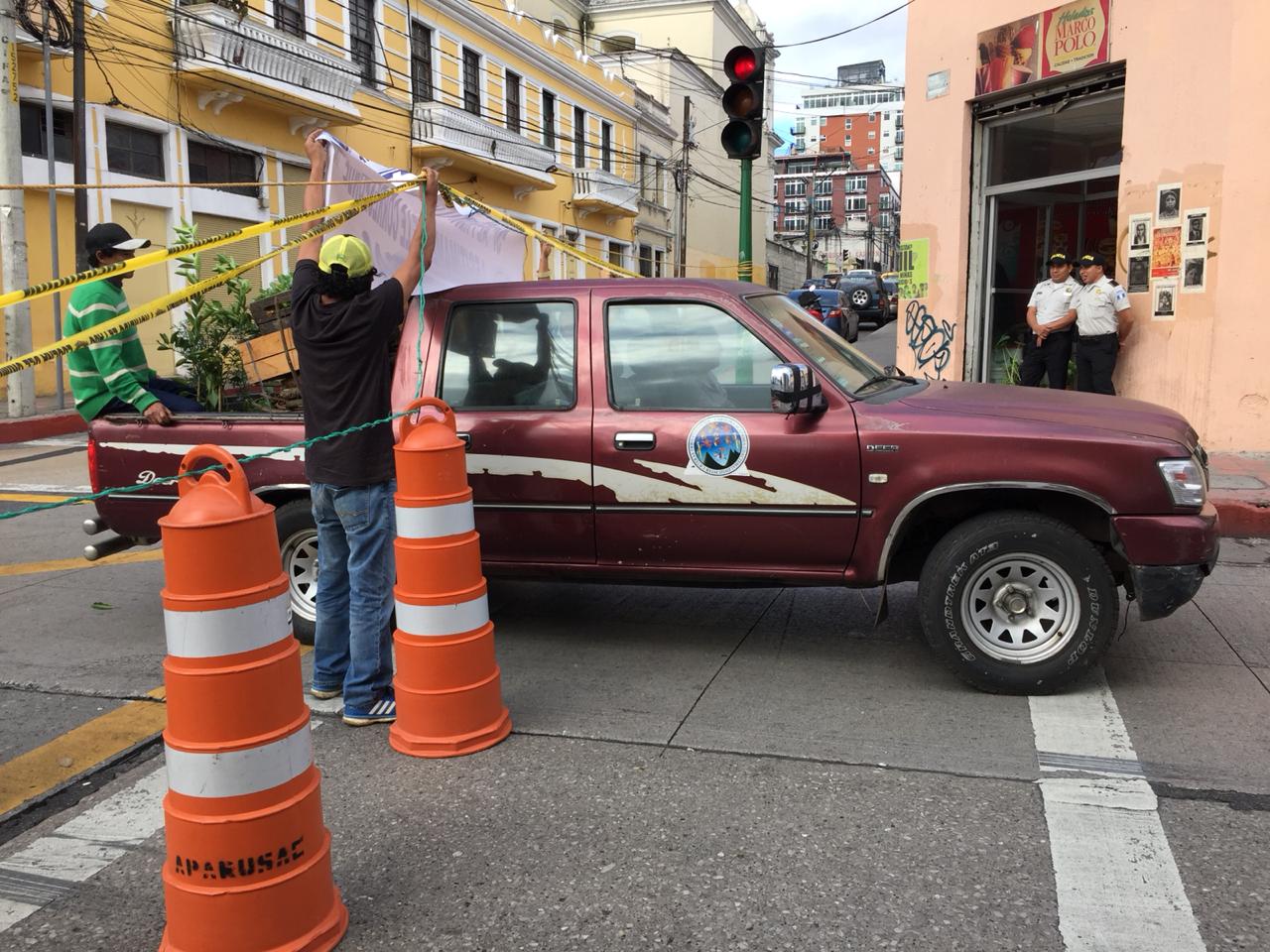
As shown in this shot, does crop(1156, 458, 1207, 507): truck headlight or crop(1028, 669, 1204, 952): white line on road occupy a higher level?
crop(1156, 458, 1207, 507): truck headlight

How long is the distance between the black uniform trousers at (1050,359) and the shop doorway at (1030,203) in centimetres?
108

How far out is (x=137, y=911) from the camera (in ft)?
9.54

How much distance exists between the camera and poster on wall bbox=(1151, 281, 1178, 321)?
1002 centimetres

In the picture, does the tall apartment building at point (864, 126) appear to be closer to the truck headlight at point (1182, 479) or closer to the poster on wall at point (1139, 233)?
the poster on wall at point (1139, 233)

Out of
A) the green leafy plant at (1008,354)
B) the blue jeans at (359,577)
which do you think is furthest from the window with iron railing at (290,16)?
the blue jeans at (359,577)

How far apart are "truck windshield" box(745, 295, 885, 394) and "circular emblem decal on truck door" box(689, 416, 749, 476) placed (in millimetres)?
476

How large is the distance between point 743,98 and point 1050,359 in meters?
4.22

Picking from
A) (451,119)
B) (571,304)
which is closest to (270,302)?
(571,304)

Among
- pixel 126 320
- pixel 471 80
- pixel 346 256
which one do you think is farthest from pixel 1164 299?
pixel 471 80

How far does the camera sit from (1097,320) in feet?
33.2

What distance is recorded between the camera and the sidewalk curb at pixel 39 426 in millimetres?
13239

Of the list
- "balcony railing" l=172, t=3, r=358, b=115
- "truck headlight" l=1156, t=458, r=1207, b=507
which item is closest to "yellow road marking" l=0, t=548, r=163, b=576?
"truck headlight" l=1156, t=458, r=1207, b=507

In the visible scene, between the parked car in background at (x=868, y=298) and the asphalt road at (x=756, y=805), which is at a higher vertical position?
the parked car in background at (x=868, y=298)

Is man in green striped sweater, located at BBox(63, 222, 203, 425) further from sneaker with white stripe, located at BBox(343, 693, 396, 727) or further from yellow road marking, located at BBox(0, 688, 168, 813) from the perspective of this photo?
sneaker with white stripe, located at BBox(343, 693, 396, 727)
